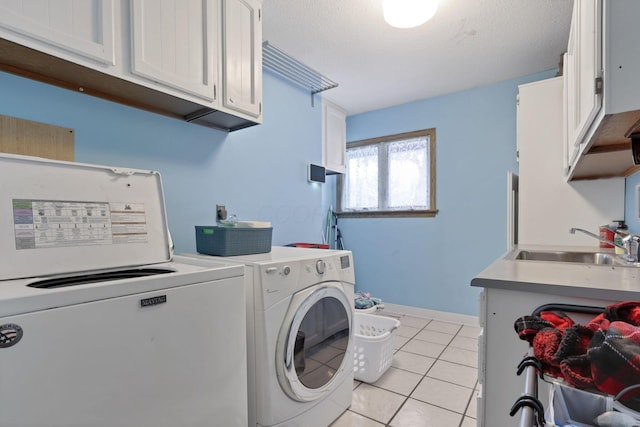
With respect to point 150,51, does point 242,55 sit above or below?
above

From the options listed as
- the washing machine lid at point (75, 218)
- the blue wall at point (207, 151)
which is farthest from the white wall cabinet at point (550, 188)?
the washing machine lid at point (75, 218)

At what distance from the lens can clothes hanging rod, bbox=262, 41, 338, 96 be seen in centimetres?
240

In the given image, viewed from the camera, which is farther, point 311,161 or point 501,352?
point 311,161

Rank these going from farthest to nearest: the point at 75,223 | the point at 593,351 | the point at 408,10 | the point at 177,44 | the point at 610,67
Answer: the point at 408,10, the point at 177,44, the point at 75,223, the point at 610,67, the point at 593,351

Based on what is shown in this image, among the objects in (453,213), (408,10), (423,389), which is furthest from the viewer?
(453,213)

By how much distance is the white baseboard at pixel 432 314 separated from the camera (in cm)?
315

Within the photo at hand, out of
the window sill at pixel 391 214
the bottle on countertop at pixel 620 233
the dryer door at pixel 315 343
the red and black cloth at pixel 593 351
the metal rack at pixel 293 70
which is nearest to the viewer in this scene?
the red and black cloth at pixel 593 351

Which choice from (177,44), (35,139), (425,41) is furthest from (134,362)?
(425,41)

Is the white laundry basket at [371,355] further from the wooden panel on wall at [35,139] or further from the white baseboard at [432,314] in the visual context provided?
the wooden panel on wall at [35,139]

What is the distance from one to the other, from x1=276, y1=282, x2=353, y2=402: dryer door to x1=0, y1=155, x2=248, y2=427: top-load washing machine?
22 centimetres

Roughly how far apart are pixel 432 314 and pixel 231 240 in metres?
2.64

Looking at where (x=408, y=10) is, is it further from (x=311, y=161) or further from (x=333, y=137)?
(x=333, y=137)

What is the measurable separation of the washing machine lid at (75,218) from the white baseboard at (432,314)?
113 inches

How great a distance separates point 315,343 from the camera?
1550 millimetres
